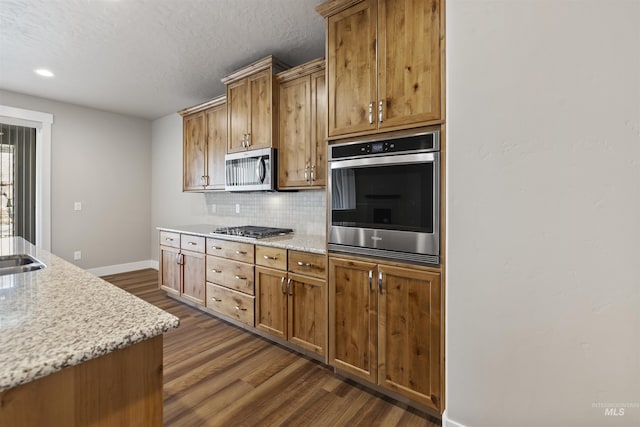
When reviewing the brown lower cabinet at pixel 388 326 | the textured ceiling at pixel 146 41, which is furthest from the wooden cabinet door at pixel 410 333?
the textured ceiling at pixel 146 41

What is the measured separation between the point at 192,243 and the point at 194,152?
1.28m

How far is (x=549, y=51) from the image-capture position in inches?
49.9

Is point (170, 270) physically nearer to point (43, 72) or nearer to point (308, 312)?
point (308, 312)

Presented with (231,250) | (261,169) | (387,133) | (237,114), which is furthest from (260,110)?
(387,133)

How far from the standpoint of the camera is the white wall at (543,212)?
1.16 meters

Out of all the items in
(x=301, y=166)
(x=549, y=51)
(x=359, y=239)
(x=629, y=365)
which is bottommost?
(x=629, y=365)

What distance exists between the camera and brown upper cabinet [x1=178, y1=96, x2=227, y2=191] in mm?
3418

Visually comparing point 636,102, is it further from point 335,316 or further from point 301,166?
point 301,166

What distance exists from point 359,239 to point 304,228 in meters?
1.22

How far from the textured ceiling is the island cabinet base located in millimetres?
2297

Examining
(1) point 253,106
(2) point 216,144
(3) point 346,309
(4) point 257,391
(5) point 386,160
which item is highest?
(1) point 253,106

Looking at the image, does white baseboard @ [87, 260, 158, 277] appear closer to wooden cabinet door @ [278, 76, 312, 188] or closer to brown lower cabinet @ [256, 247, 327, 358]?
brown lower cabinet @ [256, 247, 327, 358]

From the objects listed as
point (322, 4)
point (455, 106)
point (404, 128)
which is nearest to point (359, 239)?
point (404, 128)

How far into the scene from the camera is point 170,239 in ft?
11.5
